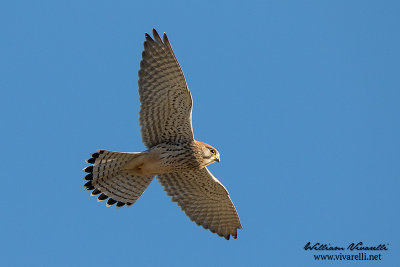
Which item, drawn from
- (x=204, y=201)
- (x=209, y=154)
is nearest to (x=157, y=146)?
(x=209, y=154)

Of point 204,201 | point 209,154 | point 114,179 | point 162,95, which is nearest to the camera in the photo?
point 162,95

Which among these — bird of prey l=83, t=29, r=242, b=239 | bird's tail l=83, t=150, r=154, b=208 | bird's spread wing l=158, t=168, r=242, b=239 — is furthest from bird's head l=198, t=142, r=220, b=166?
bird's tail l=83, t=150, r=154, b=208

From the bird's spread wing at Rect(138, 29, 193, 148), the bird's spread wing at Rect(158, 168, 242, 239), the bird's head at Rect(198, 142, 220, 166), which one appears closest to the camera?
the bird's spread wing at Rect(138, 29, 193, 148)

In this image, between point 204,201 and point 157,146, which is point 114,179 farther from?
point 204,201

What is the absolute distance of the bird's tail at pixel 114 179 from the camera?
11320 mm

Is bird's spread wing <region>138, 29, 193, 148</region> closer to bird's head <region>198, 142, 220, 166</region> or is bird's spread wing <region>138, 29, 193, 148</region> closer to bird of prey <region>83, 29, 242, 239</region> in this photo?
bird of prey <region>83, 29, 242, 239</region>

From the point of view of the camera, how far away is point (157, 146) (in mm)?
11578

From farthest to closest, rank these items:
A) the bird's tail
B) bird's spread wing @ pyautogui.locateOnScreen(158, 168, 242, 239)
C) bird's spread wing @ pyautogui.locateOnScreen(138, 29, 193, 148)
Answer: bird's spread wing @ pyautogui.locateOnScreen(158, 168, 242, 239)
the bird's tail
bird's spread wing @ pyautogui.locateOnScreen(138, 29, 193, 148)

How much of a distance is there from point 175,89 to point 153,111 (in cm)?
53

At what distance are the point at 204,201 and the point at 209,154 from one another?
132cm

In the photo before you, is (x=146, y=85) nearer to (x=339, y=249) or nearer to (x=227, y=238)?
(x=227, y=238)

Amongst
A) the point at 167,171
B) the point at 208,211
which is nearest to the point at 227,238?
the point at 208,211

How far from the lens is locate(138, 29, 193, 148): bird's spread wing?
11164 mm

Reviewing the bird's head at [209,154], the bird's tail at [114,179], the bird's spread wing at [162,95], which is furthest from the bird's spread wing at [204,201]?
the bird's spread wing at [162,95]
